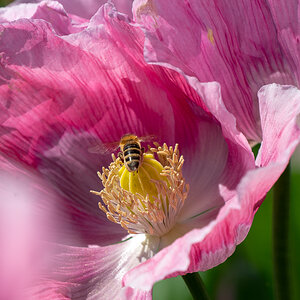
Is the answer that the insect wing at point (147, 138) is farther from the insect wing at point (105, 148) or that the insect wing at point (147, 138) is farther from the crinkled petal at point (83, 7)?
the crinkled petal at point (83, 7)

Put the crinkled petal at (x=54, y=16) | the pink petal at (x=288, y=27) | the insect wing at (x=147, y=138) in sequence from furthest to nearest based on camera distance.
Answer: the insect wing at (x=147, y=138) < the crinkled petal at (x=54, y=16) < the pink petal at (x=288, y=27)

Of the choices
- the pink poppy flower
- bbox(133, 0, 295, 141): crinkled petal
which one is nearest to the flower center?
the pink poppy flower

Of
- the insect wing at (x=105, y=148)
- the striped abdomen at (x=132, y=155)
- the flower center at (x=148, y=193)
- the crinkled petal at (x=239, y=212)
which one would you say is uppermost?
the insect wing at (x=105, y=148)

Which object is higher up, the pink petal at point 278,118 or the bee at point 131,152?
the bee at point 131,152

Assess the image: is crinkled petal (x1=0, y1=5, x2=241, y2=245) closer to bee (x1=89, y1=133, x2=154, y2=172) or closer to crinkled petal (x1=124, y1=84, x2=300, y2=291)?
bee (x1=89, y1=133, x2=154, y2=172)

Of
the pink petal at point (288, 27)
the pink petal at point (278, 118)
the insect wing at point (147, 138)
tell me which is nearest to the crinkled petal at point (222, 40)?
the pink petal at point (288, 27)

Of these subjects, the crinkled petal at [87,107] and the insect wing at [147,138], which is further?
the insect wing at [147,138]
